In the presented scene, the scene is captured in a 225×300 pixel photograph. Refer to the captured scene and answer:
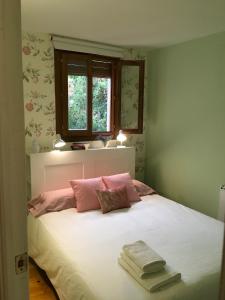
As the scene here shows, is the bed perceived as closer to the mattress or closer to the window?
the mattress

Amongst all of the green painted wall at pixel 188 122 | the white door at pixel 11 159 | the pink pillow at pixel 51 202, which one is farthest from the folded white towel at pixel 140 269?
the green painted wall at pixel 188 122

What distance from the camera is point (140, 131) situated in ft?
13.1

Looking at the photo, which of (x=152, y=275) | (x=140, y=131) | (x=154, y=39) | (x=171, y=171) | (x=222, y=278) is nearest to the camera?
(x=222, y=278)

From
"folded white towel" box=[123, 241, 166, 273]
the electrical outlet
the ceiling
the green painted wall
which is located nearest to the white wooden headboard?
the green painted wall

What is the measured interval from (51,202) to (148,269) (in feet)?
4.78

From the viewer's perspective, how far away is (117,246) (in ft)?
7.25

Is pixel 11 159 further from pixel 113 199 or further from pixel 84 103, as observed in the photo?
pixel 84 103

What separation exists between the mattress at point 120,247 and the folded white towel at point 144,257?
0.11m

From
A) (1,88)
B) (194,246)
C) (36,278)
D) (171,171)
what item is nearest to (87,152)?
(171,171)

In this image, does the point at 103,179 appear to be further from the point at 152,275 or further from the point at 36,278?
the point at 152,275

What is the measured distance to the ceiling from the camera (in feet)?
7.14

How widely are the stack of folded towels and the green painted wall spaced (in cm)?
156

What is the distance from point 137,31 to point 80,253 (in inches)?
90.3

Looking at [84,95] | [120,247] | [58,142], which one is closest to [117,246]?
[120,247]
